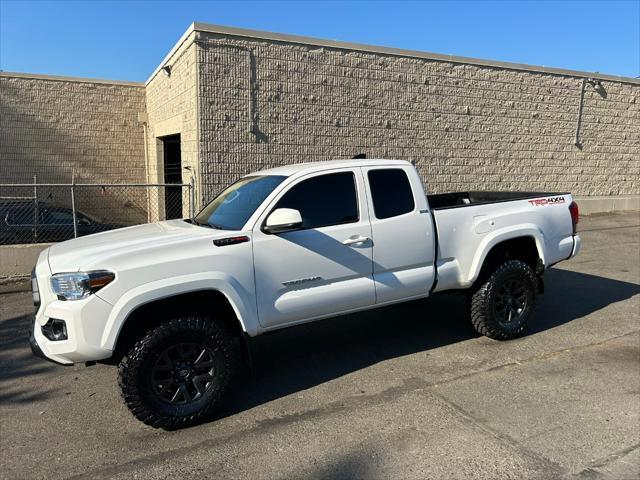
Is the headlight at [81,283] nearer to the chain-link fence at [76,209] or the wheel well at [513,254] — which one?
the wheel well at [513,254]

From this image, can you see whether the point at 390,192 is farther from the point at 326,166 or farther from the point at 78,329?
the point at 78,329

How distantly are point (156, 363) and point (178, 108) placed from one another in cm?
935

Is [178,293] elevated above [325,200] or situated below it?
below

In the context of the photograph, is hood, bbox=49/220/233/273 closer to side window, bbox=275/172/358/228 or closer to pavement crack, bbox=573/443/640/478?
side window, bbox=275/172/358/228

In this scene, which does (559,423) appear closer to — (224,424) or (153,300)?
(224,424)

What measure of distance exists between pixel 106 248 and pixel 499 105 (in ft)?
44.6

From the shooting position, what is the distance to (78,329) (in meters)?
3.46

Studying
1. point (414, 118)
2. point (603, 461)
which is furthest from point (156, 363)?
point (414, 118)

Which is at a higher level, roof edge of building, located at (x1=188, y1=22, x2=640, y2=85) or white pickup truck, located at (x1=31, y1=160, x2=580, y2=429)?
roof edge of building, located at (x1=188, y1=22, x2=640, y2=85)

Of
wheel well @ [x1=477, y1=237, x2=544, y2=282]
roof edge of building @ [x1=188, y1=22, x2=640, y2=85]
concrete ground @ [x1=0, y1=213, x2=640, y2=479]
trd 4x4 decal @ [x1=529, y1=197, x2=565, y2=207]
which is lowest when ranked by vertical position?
concrete ground @ [x1=0, y1=213, x2=640, y2=479]

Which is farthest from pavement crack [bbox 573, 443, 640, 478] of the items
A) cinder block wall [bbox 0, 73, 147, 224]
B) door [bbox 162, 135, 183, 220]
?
cinder block wall [bbox 0, 73, 147, 224]

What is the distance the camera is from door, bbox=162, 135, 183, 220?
13.8 meters

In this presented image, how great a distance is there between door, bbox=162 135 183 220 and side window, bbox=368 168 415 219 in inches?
375

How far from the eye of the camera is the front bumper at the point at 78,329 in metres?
3.46
